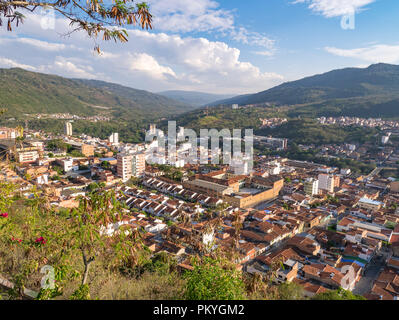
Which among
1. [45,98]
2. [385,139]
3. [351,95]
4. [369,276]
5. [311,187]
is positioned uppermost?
[351,95]

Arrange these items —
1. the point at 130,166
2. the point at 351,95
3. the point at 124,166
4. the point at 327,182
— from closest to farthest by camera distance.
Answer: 1. the point at 124,166
2. the point at 327,182
3. the point at 130,166
4. the point at 351,95

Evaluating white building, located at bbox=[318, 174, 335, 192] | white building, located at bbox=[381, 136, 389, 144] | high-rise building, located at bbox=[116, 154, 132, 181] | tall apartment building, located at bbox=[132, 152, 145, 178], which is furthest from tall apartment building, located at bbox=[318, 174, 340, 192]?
white building, located at bbox=[381, 136, 389, 144]

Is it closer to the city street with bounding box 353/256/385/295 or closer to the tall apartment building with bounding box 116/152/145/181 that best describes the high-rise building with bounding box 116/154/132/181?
the tall apartment building with bounding box 116/152/145/181

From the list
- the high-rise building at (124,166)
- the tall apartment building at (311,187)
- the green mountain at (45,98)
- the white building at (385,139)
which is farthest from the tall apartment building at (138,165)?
the green mountain at (45,98)

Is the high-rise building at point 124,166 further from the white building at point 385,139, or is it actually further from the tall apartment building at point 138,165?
the white building at point 385,139

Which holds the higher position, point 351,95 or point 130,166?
point 351,95

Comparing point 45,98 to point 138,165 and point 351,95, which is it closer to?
point 138,165

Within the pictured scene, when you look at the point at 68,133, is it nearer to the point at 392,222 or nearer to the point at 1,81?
the point at 1,81

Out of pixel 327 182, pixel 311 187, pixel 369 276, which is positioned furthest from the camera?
pixel 327 182

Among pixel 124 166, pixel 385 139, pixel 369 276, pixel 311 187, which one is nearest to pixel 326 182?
pixel 311 187

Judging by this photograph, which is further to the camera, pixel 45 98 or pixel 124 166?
pixel 45 98
